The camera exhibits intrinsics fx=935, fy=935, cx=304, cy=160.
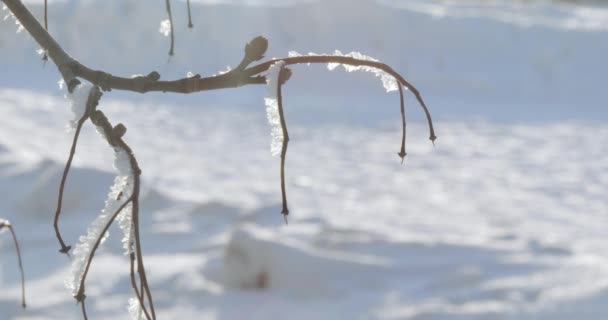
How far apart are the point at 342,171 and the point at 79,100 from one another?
3.89 m

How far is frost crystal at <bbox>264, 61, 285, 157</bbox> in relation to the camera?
1.43 feet

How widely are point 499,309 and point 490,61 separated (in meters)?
5.28

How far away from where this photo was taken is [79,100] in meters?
0.44

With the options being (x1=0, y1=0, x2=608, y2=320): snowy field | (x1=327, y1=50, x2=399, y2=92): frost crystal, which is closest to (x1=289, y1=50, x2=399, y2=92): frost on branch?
(x1=327, y1=50, x2=399, y2=92): frost crystal

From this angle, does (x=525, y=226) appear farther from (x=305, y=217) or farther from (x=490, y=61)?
(x=490, y=61)

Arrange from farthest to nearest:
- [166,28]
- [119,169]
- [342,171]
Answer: [342,171]
[166,28]
[119,169]

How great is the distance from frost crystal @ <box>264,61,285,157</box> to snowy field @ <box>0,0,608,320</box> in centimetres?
160

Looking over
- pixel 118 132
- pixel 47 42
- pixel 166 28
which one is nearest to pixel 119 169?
pixel 118 132

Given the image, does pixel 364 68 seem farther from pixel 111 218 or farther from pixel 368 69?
pixel 111 218

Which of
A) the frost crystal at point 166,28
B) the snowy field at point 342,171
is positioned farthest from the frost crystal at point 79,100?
the snowy field at point 342,171

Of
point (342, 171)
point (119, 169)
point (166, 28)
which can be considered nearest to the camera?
point (119, 169)

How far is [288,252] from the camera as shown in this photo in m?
2.40

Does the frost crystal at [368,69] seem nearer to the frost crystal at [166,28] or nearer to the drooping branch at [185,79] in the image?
the drooping branch at [185,79]

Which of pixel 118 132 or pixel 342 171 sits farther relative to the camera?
pixel 342 171
